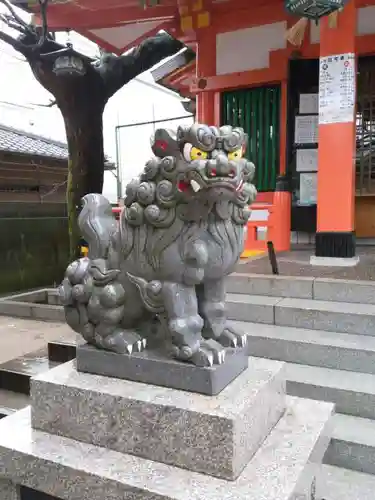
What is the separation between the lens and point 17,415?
2.17 metres

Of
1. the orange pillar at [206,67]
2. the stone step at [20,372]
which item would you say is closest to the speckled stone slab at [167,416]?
the stone step at [20,372]

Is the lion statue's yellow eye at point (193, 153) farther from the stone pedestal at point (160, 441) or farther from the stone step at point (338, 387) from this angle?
the stone step at point (338, 387)

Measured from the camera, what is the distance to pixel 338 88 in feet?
15.5

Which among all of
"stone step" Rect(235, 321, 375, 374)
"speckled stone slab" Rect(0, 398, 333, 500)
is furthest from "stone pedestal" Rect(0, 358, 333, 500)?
"stone step" Rect(235, 321, 375, 374)

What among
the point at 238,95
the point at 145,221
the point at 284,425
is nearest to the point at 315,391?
the point at 284,425

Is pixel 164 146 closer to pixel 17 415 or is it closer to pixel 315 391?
pixel 17 415

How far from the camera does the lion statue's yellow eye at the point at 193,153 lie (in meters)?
1.66

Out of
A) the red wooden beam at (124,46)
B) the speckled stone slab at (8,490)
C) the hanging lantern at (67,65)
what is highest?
the red wooden beam at (124,46)

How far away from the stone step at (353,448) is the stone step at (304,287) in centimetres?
117

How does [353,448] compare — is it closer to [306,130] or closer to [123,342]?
[123,342]

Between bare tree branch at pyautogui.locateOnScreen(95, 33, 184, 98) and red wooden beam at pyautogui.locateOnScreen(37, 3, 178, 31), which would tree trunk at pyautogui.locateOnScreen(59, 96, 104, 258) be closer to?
bare tree branch at pyautogui.locateOnScreen(95, 33, 184, 98)

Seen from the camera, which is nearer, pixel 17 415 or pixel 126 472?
pixel 126 472

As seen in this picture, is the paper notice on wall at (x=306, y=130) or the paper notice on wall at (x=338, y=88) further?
the paper notice on wall at (x=306, y=130)

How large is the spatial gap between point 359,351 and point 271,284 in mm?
1110
